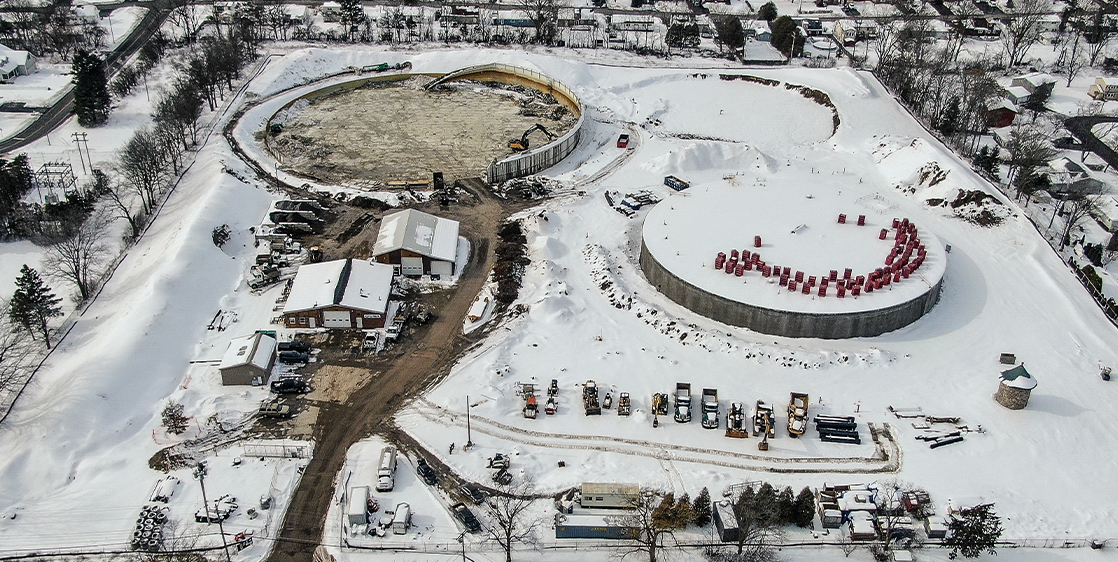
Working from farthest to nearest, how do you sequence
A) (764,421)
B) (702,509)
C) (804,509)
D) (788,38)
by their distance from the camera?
(788,38), (764,421), (804,509), (702,509)

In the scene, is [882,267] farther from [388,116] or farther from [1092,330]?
[388,116]

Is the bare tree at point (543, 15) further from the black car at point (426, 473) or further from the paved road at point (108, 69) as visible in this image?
the black car at point (426, 473)

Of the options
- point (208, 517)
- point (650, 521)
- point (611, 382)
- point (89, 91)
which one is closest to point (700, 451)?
point (650, 521)

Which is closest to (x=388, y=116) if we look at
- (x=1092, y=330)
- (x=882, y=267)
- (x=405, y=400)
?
(x=405, y=400)

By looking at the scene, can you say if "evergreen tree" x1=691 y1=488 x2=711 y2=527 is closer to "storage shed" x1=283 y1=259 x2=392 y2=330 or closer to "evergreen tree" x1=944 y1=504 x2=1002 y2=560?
"evergreen tree" x1=944 y1=504 x2=1002 y2=560

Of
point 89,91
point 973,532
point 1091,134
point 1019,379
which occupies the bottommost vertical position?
point 973,532

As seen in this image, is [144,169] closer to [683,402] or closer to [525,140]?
[525,140]
